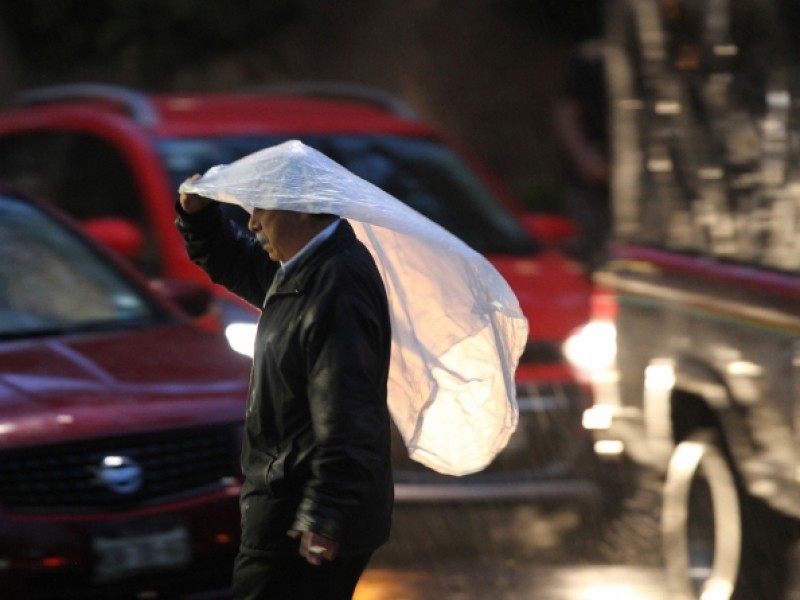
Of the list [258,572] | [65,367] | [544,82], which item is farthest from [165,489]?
[544,82]

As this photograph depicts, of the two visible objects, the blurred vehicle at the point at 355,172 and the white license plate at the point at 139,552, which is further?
the blurred vehicle at the point at 355,172

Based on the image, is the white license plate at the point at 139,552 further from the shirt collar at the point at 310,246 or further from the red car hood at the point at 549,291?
the red car hood at the point at 549,291

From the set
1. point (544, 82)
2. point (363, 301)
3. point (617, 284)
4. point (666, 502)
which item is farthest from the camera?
point (544, 82)

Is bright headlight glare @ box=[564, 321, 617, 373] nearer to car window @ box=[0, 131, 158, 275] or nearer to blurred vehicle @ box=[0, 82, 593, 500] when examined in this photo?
blurred vehicle @ box=[0, 82, 593, 500]

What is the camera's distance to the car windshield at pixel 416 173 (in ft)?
26.6

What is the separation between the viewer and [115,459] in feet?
17.1

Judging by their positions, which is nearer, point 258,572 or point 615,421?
point 258,572

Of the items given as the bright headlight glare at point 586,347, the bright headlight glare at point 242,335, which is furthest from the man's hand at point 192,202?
the bright headlight glare at point 586,347

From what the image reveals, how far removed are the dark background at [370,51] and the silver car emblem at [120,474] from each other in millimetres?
12798

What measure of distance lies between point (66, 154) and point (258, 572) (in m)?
5.15

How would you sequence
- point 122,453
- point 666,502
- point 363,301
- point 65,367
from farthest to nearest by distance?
point 666,502
point 65,367
point 122,453
point 363,301

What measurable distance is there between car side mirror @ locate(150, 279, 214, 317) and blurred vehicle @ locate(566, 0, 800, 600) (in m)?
1.45

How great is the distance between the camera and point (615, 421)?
20.2ft

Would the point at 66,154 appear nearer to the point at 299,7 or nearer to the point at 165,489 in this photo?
the point at 165,489
